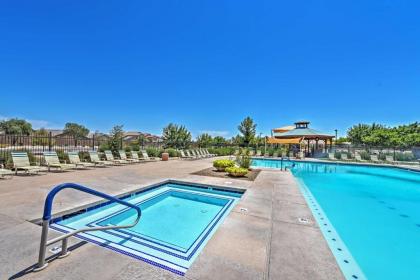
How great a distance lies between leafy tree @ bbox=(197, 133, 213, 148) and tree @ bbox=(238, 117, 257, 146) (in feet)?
15.7

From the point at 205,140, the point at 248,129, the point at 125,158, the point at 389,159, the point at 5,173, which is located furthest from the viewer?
the point at 205,140

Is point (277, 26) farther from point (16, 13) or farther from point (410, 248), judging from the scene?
point (16, 13)

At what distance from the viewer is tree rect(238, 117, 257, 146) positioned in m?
27.7

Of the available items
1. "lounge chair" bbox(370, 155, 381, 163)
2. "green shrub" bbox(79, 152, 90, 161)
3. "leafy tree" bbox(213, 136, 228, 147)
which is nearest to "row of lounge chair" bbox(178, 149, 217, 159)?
"green shrub" bbox(79, 152, 90, 161)

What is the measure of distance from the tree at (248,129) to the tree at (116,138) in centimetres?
1733

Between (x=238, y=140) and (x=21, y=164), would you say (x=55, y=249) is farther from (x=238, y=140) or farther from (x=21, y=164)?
(x=238, y=140)

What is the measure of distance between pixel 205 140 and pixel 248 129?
6.19m

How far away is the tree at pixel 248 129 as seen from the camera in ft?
91.0

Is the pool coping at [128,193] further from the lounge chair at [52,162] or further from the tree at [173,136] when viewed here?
the tree at [173,136]

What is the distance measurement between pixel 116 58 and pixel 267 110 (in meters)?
19.6

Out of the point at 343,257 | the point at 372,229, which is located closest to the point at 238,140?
the point at 372,229

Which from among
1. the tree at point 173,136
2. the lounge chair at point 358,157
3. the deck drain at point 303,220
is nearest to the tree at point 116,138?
the tree at point 173,136

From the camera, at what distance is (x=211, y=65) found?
1655cm

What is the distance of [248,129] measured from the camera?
2777 centimetres
